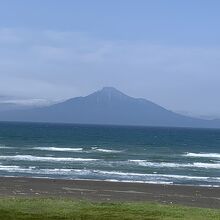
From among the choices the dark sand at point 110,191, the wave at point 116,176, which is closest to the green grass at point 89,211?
the dark sand at point 110,191

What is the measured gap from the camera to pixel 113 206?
20.2 meters

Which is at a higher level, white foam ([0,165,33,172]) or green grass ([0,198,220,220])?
green grass ([0,198,220,220])

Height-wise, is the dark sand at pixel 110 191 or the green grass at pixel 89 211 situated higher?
the green grass at pixel 89 211

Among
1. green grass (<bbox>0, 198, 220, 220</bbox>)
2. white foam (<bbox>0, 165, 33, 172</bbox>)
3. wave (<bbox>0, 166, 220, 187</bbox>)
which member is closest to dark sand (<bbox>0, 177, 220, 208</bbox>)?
wave (<bbox>0, 166, 220, 187</bbox>)

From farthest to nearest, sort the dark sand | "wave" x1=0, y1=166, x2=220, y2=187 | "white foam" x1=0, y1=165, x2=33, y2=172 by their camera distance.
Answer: "white foam" x1=0, y1=165, x2=33, y2=172, "wave" x1=0, y1=166, x2=220, y2=187, the dark sand

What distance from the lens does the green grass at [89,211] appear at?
17.7 metres

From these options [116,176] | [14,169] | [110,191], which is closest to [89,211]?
[110,191]

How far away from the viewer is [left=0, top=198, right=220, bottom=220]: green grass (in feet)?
58.0

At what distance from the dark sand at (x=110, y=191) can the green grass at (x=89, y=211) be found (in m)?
6.55

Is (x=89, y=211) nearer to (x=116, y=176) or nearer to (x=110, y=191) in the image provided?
(x=110, y=191)

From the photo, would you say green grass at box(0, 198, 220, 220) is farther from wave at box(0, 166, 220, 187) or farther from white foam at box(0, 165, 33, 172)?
white foam at box(0, 165, 33, 172)

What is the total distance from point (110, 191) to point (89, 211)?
12.9 meters

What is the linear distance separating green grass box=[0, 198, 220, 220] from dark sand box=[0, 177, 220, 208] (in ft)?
21.5

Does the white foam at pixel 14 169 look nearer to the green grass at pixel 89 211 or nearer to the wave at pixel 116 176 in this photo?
the wave at pixel 116 176
